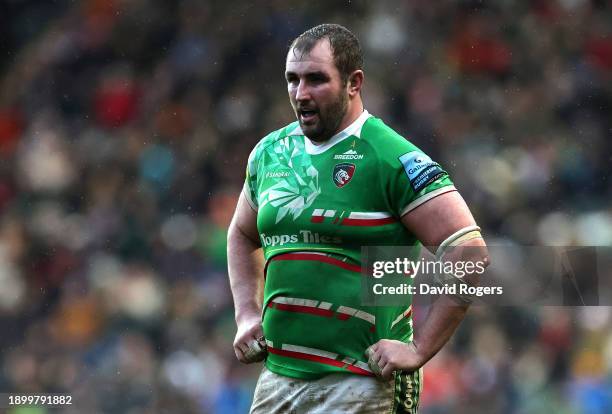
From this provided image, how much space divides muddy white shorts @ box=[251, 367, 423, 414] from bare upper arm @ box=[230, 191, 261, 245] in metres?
0.60

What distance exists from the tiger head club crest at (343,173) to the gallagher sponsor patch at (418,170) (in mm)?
172

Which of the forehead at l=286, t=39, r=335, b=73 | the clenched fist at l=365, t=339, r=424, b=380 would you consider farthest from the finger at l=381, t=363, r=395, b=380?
the forehead at l=286, t=39, r=335, b=73

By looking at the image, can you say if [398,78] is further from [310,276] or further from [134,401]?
[310,276]

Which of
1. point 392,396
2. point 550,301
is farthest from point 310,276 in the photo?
point 550,301

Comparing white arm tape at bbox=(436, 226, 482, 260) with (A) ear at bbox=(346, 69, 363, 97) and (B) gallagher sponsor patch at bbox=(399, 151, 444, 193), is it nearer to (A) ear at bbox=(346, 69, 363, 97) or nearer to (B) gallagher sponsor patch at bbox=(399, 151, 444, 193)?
(B) gallagher sponsor patch at bbox=(399, 151, 444, 193)

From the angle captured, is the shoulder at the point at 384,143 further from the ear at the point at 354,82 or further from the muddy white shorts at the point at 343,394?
the muddy white shorts at the point at 343,394

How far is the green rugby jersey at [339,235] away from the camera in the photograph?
3.67 metres

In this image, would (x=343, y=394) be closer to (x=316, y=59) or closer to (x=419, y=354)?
(x=419, y=354)

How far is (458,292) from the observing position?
11.8 feet

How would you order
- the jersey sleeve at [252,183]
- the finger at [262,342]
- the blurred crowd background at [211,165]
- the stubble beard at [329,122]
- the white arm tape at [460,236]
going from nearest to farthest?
the white arm tape at [460,236]
the stubble beard at [329,122]
the finger at [262,342]
the jersey sleeve at [252,183]
the blurred crowd background at [211,165]

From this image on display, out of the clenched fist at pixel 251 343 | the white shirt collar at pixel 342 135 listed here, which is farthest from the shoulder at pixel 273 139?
the clenched fist at pixel 251 343

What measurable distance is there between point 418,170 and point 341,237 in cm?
33

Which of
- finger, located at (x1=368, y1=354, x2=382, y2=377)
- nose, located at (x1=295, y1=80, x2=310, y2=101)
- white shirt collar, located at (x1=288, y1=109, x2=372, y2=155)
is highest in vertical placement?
nose, located at (x1=295, y1=80, x2=310, y2=101)

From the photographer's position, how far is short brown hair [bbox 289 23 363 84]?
378 cm
